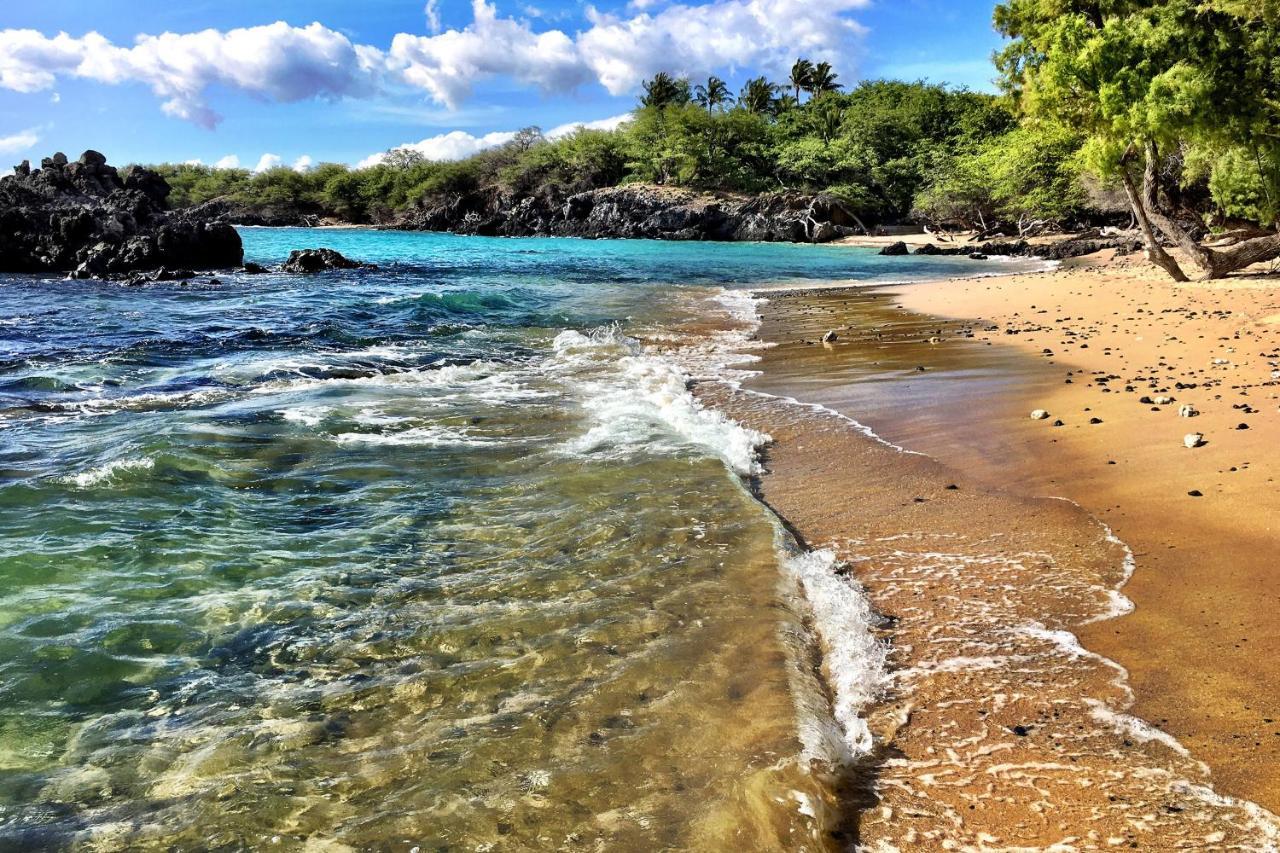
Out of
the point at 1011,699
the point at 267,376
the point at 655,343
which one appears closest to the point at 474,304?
the point at 655,343

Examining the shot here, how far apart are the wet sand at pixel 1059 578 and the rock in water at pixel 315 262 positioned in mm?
25705

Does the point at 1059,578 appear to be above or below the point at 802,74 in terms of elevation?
below

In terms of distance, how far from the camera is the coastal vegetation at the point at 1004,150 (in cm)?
1392

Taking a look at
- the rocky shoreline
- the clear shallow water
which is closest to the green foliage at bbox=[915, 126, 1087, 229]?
the rocky shoreline

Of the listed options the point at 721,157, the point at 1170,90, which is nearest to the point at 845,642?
the point at 1170,90

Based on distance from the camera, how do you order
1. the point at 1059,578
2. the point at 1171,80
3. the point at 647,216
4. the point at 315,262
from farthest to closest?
the point at 647,216 < the point at 315,262 < the point at 1171,80 < the point at 1059,578

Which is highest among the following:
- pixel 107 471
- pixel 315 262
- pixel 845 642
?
pixel 315 262

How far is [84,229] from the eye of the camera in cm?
2731

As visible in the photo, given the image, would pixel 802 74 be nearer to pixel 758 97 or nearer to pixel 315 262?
pixel 758 97

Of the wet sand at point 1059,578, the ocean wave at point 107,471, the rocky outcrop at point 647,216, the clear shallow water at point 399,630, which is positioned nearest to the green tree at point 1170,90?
the wet sand at point 1059,578

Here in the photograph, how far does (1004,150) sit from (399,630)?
52.2m

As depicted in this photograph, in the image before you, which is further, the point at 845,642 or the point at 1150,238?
the point at 1150,238

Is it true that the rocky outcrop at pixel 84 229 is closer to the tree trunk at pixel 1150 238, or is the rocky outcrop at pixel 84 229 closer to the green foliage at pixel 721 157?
the tree trunk at pixel 1150 238

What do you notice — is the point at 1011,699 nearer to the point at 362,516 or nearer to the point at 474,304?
the point at 362,516
